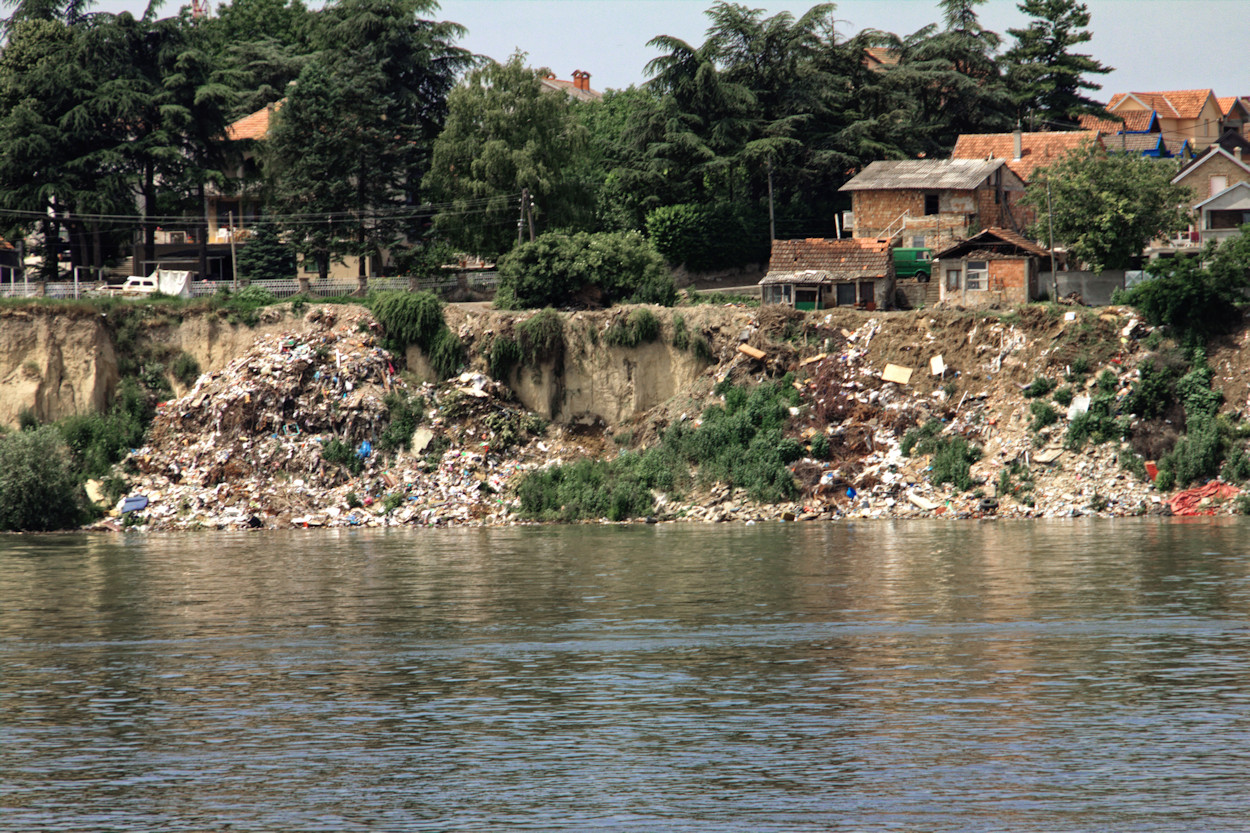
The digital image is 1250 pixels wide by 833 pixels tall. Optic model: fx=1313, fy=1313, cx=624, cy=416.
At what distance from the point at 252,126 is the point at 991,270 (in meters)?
45.8

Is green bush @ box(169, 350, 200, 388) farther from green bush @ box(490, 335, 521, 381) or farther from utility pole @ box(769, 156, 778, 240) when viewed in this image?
utility pole @ box(769, 156, 778, 240)

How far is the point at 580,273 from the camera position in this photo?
5888 centimetres

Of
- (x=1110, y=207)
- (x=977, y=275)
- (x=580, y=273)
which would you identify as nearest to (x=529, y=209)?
(x=580, y=273)

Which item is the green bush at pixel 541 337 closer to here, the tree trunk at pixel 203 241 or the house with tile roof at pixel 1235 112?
the tree trunk at pixel 203 241

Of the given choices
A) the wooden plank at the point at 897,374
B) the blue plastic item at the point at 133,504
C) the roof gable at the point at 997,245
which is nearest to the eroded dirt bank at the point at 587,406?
the wooden plank at the point at 897,374

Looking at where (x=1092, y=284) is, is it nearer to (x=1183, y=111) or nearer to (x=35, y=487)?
(x=35, y=487)

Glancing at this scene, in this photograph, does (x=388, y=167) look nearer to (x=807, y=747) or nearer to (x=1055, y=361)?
(x=1055, y=361)

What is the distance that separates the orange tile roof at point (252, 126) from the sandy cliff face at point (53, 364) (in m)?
22.2

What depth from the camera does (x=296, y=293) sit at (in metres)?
63.1

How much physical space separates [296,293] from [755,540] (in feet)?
98.2

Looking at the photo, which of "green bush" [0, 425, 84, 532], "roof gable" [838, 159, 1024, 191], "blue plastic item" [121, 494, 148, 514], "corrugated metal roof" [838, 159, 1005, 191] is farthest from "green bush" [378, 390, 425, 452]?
"corrugated metal roof" [838, 159, 1005, 191]

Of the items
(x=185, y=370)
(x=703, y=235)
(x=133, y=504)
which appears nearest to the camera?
(x=133, y=504)

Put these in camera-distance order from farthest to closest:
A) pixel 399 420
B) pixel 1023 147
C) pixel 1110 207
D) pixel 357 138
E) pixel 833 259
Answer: pixel 1023 147
pixel 357 138
pixel 833 259
pixel 1110 207
pixel 399 420

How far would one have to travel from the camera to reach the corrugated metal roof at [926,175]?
67.6 m
